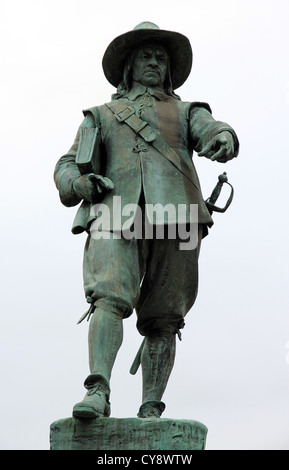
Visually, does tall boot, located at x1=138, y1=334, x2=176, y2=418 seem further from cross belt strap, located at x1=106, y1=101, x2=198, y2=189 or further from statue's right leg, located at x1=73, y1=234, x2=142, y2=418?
cross belt strap, located at x1=106, y1=101, x2=198, y2=189

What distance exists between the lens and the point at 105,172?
10.7 metres

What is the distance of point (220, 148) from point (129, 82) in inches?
58.4

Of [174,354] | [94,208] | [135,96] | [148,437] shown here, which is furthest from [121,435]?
[135,96]

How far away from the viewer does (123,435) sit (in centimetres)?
907

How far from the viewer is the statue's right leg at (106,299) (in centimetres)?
938

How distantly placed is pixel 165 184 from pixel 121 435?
8.06 feet

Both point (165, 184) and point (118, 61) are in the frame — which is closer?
point (165, 184)

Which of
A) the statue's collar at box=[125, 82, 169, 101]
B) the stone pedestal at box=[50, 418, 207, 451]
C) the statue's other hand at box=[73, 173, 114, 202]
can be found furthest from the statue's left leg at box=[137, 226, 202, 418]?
the statue's collar at box=[125, 82, 169, 101]

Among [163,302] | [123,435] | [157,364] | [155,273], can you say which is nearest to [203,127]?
[155,273]

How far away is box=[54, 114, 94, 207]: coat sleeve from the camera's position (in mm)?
10508

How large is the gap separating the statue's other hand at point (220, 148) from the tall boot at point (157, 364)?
165 cm

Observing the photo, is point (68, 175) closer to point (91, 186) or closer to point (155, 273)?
point (91, 186)
